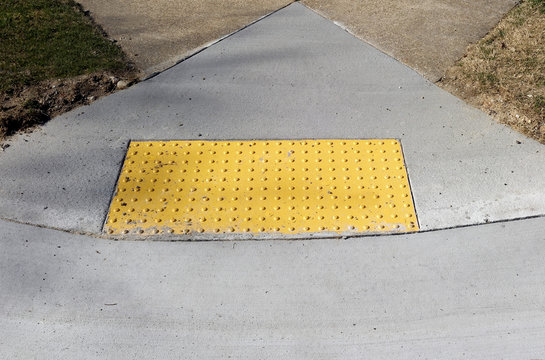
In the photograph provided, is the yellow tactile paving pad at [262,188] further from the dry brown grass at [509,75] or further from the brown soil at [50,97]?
the dry brown grass at [509,75]

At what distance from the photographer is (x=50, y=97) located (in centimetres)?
476

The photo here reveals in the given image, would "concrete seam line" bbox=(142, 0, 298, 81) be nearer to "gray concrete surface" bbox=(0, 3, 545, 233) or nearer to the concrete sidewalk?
"gray concrete surface" bbox=(0, 3, 545, 233)

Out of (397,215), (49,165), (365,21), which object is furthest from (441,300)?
(365,21)

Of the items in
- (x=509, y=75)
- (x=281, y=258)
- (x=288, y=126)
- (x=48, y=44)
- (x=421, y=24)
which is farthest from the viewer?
(x=421, y=24)

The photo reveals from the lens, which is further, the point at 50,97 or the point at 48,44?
the point at 48,44

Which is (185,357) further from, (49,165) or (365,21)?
(365,21)

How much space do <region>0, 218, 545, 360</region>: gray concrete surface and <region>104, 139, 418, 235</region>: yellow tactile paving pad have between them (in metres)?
0.17

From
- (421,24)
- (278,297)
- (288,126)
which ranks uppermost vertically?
(421,24)

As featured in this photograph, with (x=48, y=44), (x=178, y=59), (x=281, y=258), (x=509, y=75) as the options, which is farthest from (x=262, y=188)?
(x=48, y=44)

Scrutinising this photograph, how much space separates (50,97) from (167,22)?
5.92 feet

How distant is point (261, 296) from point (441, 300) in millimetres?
1107

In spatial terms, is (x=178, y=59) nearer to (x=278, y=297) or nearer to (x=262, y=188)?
(x=262, y=188)

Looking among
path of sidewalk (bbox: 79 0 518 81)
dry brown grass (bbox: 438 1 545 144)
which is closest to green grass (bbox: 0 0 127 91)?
path of sidewalk (bbox: 79 0 518 81)

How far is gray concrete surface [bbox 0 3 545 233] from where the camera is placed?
383 centimetres
